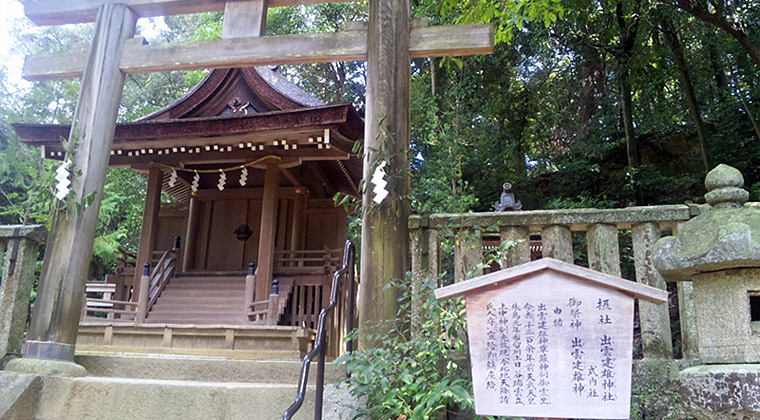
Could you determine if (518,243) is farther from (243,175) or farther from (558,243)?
(243,175)

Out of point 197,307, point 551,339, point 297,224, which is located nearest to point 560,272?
point 551,339

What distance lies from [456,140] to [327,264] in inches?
164

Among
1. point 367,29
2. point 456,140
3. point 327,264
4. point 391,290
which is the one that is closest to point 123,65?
point 367,29

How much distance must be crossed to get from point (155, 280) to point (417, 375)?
666cm

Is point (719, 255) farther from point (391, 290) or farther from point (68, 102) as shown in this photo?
point (68, 102)

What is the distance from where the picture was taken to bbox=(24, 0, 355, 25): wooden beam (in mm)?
5688

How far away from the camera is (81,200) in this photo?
4945mm

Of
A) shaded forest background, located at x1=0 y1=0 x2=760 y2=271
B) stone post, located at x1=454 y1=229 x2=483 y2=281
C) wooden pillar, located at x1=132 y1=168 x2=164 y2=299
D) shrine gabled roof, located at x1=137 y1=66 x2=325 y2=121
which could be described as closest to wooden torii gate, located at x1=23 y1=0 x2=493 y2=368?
stone post, located at x1=454 y1=229 x2=483 y2=281

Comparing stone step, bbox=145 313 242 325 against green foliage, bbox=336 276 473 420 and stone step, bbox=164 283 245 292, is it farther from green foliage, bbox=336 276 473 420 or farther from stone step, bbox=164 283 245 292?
green foliage, bbox=336 276 473 420

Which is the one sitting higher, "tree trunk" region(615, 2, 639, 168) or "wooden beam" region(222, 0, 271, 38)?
"tree trunk" region(615, 2, 639, 168)

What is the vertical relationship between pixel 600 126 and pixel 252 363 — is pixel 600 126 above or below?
above

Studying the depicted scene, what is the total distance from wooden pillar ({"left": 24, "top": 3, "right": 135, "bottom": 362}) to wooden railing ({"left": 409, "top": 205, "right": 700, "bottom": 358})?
306 centimetres

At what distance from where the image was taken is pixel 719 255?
2461mm

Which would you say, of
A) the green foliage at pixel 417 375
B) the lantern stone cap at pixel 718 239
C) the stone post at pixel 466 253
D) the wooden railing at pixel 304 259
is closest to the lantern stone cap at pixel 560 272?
the lantern stone cap at pixel 718 239
